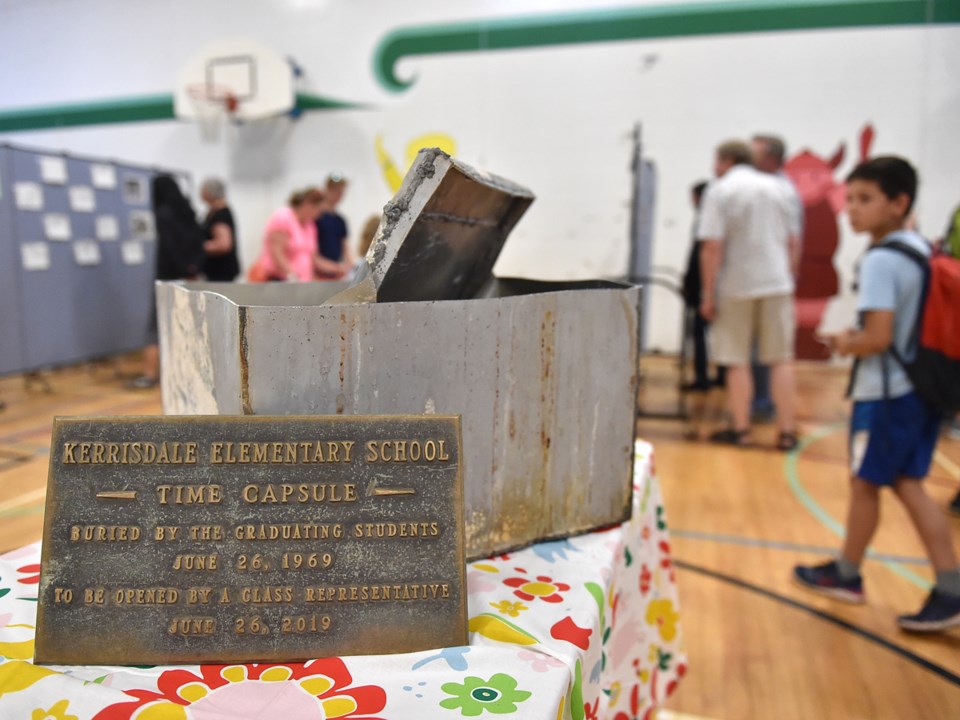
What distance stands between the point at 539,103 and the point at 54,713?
580 cm

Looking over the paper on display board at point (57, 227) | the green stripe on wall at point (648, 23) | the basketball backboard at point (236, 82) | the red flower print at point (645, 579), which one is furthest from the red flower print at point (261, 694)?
the basketball backboard at point (236, 82)

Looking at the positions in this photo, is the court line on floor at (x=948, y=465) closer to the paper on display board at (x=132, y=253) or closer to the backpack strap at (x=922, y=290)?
the backpack strap at (x=922, y=290)

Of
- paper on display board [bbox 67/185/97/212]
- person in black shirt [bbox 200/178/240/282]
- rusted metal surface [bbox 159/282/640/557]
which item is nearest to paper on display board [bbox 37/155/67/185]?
paper on display board [bbox 67/185/97/212]

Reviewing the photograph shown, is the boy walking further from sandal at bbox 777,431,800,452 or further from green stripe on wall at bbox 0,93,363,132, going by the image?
→ green stripe on wall at bbox 0,93,363,132

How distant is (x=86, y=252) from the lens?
17.1ft

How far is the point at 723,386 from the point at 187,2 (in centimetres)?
589

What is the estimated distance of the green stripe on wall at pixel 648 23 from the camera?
5145 millimetres

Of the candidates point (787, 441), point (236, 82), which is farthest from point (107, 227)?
point (787, 441)

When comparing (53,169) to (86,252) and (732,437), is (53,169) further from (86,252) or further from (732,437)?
(732,437)

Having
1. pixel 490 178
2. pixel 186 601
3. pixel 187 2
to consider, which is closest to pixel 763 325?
pixel 490 178

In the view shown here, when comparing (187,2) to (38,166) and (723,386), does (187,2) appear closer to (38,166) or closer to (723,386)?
(38,166)

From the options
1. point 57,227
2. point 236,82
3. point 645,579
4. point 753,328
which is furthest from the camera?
point 236,82

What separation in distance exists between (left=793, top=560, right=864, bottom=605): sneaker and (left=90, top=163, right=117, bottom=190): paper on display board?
5175 mm

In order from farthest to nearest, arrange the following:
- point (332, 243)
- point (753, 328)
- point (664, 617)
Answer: point (332, 243)
point (753, 328)
point (664, 617)
